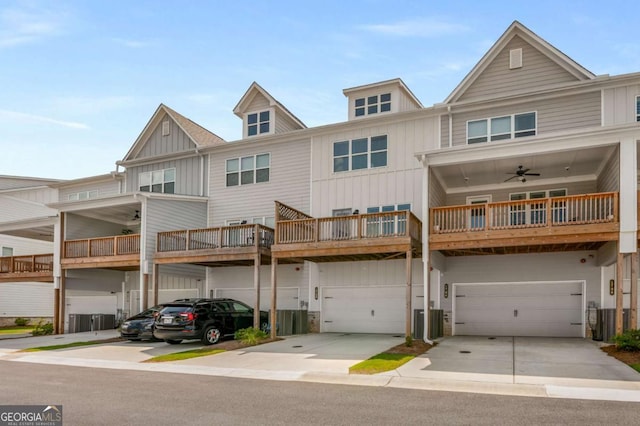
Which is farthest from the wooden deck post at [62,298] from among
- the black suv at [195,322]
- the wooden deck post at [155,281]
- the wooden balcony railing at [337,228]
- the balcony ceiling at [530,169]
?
the balcony ceiling at [530,169]

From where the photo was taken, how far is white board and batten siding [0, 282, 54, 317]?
3309 cm

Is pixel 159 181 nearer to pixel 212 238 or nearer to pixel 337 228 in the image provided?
pixel 212 238

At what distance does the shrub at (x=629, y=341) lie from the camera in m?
13.7

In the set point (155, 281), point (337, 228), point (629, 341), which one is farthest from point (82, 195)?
point (629, 341)

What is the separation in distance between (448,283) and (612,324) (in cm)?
579

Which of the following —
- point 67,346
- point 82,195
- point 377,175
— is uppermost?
point 377,175

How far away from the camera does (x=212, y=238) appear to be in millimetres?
22719

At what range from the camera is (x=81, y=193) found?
3022 centimetres

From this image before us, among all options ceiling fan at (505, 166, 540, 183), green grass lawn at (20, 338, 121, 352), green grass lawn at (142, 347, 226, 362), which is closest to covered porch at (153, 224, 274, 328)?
green grass lawn at (20, 338, 121, 352)

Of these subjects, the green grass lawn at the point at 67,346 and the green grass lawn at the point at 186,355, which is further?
the green grass lawn at the point at 67,346

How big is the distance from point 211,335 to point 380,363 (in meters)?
7.35

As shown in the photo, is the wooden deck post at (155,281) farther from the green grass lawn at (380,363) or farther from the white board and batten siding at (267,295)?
the green grass lawn at (380,363)

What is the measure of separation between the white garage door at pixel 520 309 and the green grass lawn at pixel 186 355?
367 inches

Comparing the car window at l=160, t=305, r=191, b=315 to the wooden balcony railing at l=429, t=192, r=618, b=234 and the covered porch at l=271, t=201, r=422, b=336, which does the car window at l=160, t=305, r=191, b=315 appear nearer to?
the covered porch at l=271, t=201, r=422, b=336
